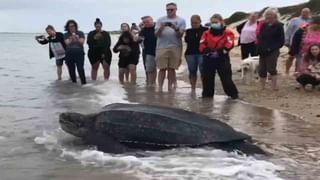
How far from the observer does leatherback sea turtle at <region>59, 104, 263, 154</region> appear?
20.3 ft

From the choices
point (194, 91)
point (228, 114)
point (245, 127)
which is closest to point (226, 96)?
point (194, 91)

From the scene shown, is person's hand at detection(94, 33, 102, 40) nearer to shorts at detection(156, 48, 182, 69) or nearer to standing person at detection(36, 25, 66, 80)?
standing person at detection(36, 25, 66, 80)

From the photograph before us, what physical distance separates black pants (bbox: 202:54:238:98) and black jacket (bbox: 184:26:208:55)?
0.75 meters

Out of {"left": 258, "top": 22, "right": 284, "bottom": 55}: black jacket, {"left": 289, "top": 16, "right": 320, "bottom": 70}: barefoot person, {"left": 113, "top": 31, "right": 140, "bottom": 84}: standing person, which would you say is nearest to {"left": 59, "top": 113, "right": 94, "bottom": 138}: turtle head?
{"left": 258, "top": 22, "right": 284, "bottom": 55}: black jacket

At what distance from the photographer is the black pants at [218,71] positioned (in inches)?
418

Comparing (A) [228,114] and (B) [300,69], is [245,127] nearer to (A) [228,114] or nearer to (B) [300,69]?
(A) [228,114]

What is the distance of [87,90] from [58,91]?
27.6 inches

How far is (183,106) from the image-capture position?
10.1 meters

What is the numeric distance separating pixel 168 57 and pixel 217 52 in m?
1.72

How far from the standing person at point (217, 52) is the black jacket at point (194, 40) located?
0.75 metres

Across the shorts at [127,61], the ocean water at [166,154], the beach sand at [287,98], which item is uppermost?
the shorts at [127,61]

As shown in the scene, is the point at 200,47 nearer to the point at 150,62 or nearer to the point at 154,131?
the point at 150,62

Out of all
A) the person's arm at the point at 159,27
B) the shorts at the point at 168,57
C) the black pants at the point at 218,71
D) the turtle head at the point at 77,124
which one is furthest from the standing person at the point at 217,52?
the turtle head at the point at 77,124

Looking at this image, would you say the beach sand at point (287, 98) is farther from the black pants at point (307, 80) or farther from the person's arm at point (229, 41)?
the person's arm at point (229, 41)
